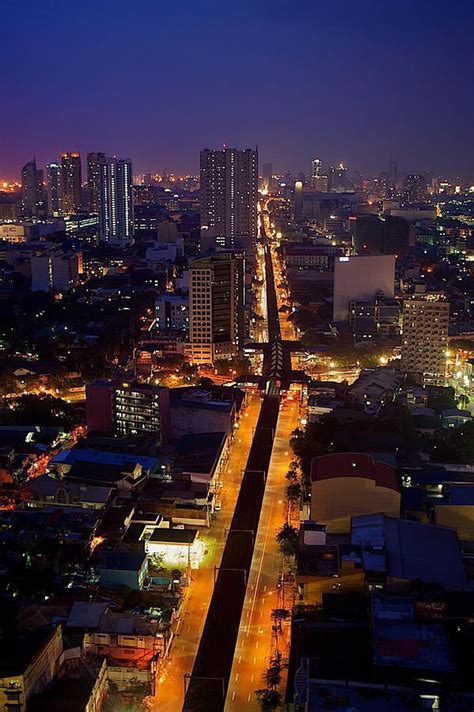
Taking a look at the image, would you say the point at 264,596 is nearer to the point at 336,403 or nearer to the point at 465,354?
the point at 336,403

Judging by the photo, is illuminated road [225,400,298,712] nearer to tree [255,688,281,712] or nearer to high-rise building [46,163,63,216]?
tree [255,688,281,712]

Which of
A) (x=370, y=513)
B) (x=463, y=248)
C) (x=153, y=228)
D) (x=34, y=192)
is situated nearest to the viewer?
(x=370, y=513)

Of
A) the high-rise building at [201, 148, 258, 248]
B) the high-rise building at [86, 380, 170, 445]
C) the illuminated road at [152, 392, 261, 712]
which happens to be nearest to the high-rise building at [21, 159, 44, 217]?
the high-rise building at [201, 148, 258, 248]

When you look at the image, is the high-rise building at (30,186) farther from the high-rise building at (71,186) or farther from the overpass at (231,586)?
the overpass at (231,586)

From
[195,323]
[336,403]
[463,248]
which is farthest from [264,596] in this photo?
[463,248]

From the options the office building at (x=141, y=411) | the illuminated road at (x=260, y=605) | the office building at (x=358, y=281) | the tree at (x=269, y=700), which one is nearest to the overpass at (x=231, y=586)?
the illuminated road at (x=260, y=605)

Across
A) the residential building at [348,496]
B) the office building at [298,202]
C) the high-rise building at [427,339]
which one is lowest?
the residential building at [348,496]
